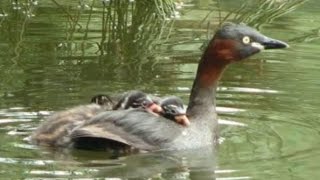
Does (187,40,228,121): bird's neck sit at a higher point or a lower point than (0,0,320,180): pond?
higher

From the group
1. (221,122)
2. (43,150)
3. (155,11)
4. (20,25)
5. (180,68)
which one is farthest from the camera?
(20,25)

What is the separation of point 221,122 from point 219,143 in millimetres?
562

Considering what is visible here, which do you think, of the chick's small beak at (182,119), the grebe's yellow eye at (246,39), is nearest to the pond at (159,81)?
the chick's small beak at (182,119)

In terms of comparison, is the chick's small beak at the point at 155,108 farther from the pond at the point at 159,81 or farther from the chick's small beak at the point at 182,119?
the pond at the point at 159,81

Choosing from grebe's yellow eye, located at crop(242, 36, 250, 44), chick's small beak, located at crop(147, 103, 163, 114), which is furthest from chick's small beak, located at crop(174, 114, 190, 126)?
grebe's yellow eye, located at crop(242, 36, 250, 44)

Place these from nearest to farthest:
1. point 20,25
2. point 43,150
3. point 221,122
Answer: point 43,150, point 221,122, point 20,25

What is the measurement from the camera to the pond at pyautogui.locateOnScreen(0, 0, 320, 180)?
754 cm

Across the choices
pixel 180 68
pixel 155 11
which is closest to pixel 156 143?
pixel 180 68

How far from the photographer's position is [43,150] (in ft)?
25.8

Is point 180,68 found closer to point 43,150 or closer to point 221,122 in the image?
point 221,122

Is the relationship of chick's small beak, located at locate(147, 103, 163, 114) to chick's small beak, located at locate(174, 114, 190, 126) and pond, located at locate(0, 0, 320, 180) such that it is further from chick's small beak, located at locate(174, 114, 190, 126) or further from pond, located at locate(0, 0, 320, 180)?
pond, located at locate(0, 0, 320, 180)

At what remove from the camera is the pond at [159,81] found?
754 centimetres

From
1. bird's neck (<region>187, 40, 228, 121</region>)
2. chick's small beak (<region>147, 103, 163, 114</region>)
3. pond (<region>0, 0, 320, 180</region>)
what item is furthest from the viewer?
bird's neck (<region>187, 40, 228, 121</region>)

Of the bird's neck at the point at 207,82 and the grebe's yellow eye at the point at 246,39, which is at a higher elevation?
the grebe's yellow eye at the point at 246,39
